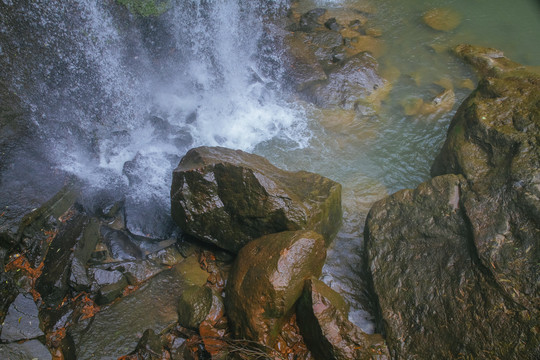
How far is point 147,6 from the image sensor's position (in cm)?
723

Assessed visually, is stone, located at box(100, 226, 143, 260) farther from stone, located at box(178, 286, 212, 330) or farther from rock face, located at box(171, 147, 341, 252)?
stone, located at box(178, 286, 212, 330)

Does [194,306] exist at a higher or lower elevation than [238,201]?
lower

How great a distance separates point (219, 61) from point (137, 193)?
412 cm

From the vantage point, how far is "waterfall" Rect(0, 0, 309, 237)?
5.37 m

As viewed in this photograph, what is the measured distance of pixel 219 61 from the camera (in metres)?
8.08

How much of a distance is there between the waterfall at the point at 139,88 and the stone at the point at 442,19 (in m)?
4.25

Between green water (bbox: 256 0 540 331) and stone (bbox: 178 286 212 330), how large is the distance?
1427mm

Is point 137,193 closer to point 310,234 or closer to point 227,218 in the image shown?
point 227,218

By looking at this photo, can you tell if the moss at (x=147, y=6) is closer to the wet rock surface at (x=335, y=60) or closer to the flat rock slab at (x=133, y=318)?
the wet rock surface at (x=335, y=60)

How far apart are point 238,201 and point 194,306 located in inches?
49.0

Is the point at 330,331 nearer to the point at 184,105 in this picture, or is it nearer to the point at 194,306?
the point at 194,306

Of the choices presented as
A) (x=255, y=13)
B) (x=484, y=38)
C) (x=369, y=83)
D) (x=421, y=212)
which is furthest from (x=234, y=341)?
(x=484, y=38)

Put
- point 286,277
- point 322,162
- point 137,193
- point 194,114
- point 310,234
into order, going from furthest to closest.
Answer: point 194,114 → point 322,162 → point 137,193 → point 310,234 → point 286,277

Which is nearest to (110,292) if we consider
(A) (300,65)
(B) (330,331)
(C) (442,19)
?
(B) (330,331)
